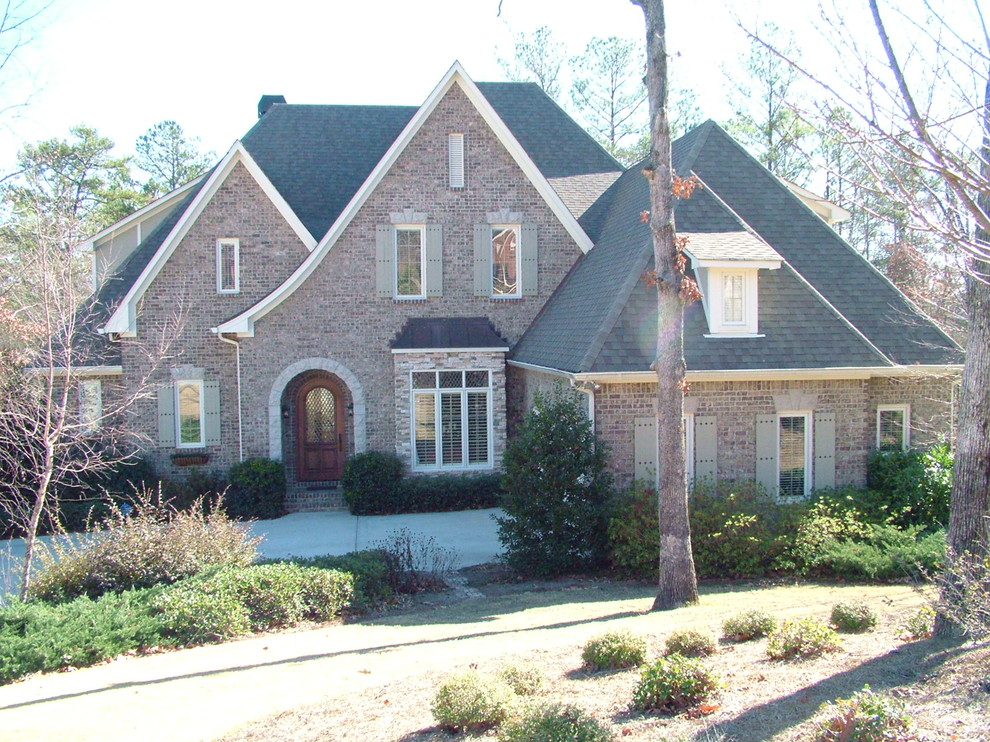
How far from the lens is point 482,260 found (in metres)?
19.4

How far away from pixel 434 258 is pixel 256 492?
6563mm

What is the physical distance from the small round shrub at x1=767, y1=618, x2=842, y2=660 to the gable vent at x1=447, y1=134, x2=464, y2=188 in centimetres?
1441

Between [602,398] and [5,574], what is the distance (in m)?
9.42

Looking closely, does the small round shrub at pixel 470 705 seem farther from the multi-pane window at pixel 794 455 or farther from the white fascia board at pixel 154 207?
the white fascia board at pixel 154 207

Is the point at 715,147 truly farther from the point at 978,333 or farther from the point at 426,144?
the point at 978,333

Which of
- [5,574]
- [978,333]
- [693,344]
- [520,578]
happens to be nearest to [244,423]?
[5,574]

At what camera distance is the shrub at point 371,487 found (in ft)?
59.0

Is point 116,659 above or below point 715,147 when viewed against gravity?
below

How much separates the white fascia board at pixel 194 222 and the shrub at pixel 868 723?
16742 mm

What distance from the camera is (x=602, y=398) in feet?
46.0

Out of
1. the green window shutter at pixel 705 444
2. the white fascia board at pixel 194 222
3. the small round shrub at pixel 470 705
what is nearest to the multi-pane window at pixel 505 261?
the white fascia board at pixel 194 222

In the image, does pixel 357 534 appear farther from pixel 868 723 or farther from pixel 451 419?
Result: pixel 868 723

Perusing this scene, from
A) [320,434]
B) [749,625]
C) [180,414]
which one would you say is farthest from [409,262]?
[749,625]

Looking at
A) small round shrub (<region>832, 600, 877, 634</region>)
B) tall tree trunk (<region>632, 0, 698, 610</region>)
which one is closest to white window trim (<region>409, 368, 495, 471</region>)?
tall tree trunk (<region>632, 0, 698, 610</region>)
